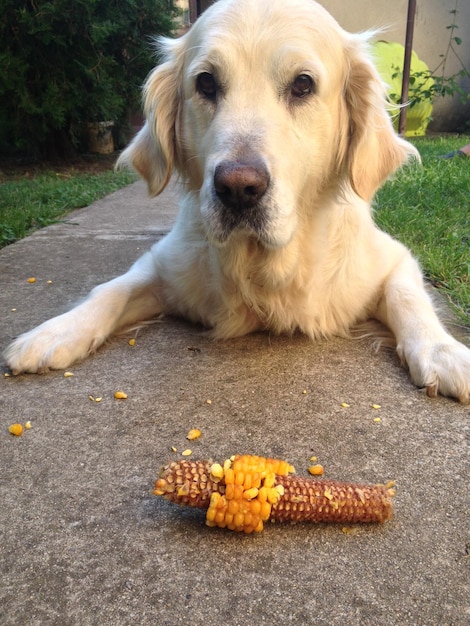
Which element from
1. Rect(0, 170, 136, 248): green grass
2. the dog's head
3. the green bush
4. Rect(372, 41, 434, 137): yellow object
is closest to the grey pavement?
the dog's head

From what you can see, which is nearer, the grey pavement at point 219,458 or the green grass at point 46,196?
the grey pavement at point 219,458

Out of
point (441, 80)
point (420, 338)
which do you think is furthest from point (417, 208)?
point (441, 80)

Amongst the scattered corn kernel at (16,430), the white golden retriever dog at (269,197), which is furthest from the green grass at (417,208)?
the scattered corn kernel at (16,430)

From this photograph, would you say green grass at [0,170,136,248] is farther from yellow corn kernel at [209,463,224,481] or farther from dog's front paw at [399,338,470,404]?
yellow corn kernel at [209,463,224,481]

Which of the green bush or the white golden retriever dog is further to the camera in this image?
the green bush

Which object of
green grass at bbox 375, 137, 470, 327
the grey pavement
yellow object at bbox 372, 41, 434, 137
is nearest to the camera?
the grey pavement

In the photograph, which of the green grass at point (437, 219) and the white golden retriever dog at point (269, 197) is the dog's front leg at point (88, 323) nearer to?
the white golden retriever dog at point (269, 197)

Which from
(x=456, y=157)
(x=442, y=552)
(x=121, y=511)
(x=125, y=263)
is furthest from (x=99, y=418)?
(x=456, y=157)
